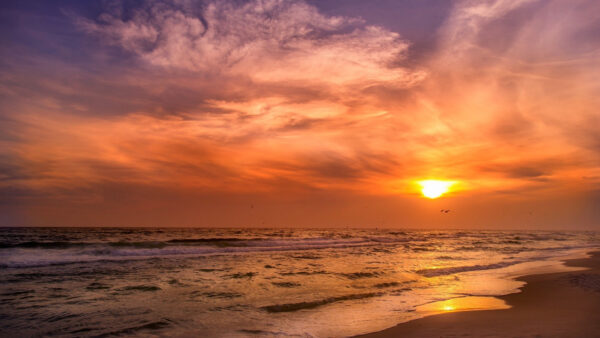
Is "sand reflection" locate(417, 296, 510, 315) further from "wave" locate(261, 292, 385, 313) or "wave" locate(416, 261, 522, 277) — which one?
"wave" locate(416, 261, 522, 277)

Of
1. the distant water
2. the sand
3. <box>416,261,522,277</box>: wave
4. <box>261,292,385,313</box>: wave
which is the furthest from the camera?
<box>416,261,522,277</box>: wave

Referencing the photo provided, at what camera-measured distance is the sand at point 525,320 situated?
25.0 ft

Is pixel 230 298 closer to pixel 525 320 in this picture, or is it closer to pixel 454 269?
pixel 525 320

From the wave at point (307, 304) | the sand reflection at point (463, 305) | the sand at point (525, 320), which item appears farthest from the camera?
the wave at point (307, 304)

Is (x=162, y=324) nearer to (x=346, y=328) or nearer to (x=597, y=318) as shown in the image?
(x=346, y=328)

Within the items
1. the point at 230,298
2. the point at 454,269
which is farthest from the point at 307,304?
the point at 454,269

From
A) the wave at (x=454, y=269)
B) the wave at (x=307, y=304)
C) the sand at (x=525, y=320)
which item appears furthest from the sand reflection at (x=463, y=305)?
the wave at (x=454, y=269)

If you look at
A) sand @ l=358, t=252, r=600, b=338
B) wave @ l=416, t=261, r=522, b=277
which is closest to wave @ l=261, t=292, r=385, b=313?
sand @ l=358, t=252, r=600, b=338

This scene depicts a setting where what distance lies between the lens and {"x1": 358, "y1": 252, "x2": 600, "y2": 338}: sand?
7617 millimetres

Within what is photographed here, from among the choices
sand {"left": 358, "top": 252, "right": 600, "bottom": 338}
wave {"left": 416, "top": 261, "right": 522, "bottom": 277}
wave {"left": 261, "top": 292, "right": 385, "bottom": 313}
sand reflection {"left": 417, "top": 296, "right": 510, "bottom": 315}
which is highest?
sand {"left": 358, "top": 252, "right": 600, "bottom": 338}

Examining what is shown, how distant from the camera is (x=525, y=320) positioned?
8688 mm

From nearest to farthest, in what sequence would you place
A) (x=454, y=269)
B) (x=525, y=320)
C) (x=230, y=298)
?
(x=525, y=320)
(x=230, y=298)
(x=454, y=269)

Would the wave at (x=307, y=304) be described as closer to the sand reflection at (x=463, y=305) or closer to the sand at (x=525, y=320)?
the sand reflection at (x=463, y=305)

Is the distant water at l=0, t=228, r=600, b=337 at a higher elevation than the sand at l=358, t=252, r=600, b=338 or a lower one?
lower
